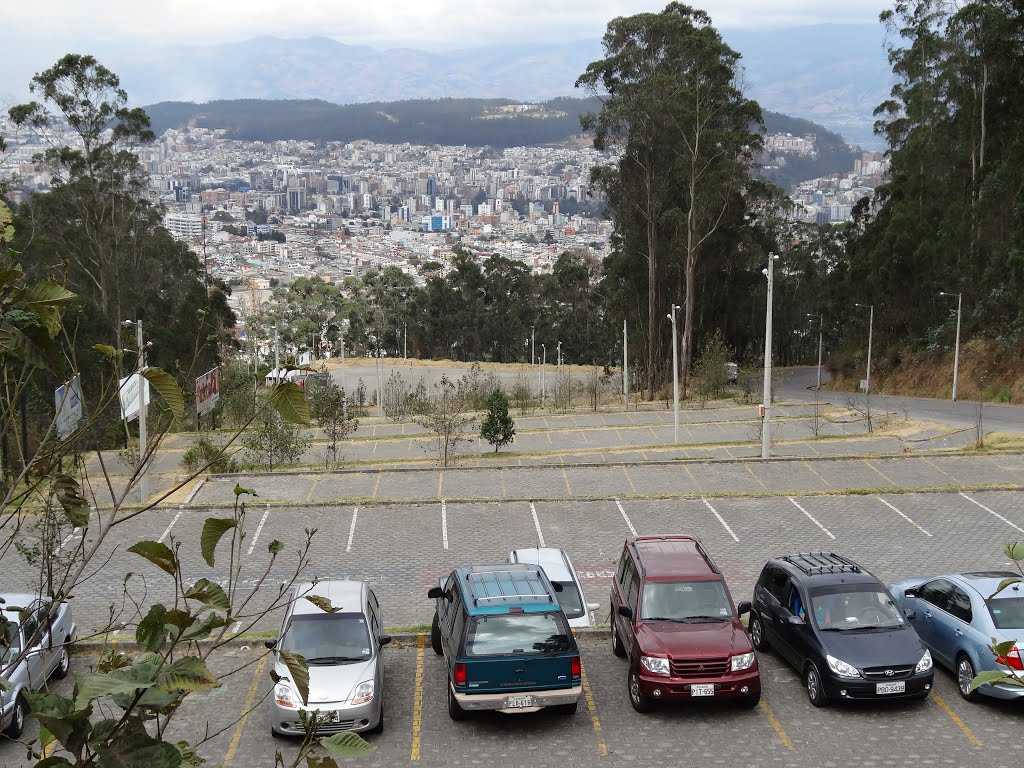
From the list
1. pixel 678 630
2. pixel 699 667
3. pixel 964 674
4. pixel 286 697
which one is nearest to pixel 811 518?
pixel 964 674

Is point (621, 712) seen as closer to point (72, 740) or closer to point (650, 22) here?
point (72, 740)

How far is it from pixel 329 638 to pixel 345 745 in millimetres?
7754

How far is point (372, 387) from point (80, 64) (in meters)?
27.5

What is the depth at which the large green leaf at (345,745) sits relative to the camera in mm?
3385

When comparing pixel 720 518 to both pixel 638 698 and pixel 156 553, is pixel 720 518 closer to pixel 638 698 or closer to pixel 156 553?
pixel 638 698

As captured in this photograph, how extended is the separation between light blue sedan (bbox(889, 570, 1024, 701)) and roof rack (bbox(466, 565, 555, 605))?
4041 millimetres

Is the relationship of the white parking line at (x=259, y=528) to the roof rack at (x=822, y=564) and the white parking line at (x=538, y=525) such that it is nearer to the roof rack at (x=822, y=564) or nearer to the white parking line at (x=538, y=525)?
the white parking line at (x=538, y=525)

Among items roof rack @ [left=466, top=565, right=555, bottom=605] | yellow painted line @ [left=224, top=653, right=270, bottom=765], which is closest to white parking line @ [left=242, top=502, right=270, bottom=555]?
yellow painted line @ [left=224, top=653, right=270, bottom=765]

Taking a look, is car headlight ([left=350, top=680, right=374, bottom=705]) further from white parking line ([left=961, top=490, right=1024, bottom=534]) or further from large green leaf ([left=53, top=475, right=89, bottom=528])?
white parking line ([left=961, top=490, right=1024, bottom=534])

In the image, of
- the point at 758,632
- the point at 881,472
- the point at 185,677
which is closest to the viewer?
the point at 185,677

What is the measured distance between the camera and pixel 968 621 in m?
11.2

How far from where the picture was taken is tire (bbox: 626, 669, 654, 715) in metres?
10.6

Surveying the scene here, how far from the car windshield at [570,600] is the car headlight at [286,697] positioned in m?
4.12

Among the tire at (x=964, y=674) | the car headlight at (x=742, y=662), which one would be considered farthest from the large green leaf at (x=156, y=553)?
the tire at (x=964, y=674)
